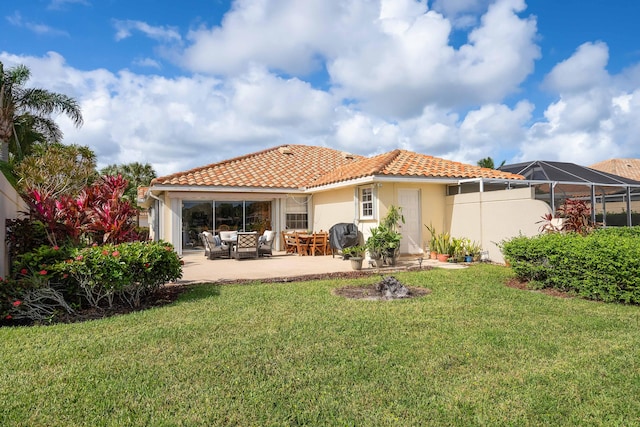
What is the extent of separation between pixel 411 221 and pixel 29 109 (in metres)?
24.5

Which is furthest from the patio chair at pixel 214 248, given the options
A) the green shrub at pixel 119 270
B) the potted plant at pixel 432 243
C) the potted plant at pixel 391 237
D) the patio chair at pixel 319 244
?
the potted plant at pixel 432 243

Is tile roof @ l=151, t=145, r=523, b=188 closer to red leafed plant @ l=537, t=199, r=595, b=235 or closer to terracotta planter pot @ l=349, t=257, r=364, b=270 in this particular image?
terracotta planter pot @ l=349, t=257, r=364, b=270

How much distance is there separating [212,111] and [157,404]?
16.5m

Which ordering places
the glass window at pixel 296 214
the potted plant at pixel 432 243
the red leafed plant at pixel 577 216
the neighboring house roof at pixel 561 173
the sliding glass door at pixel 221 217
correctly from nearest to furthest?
the red leafed plant at pixel 577 216
the potted plant at pixel 432 243
the neighboring house roof at pixel 561 173
the sliding glass door at pixel 221 217
the glass window at pixel 296 214

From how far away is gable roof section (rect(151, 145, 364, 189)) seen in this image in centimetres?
1975

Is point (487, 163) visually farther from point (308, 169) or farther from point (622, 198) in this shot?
point (308, 169)

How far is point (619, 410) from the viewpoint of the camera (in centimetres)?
374

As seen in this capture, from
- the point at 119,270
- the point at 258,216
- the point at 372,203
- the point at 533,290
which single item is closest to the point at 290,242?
the point at 258,216

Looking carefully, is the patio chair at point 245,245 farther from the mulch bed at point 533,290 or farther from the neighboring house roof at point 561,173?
the neighboring house roof at point 561,173

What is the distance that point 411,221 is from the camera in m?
17.1

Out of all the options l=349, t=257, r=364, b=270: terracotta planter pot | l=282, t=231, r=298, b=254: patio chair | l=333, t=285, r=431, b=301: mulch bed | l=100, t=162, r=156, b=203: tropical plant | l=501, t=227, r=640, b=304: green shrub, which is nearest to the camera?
l=501, t=227, r=640, b=304: green shrub

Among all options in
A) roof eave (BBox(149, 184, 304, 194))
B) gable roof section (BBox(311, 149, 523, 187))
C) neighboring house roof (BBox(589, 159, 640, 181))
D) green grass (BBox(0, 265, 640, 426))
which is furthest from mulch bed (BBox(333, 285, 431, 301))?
neighboring house roof (BBox(589, 159, 640, 181))

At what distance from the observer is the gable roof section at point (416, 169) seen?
1656 cm

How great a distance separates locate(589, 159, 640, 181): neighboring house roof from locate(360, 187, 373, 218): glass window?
3329 centimetres
